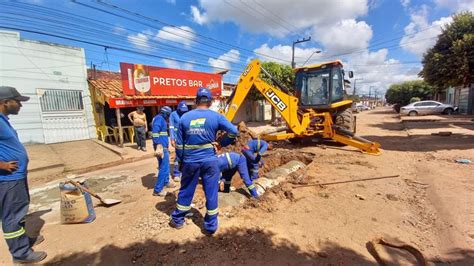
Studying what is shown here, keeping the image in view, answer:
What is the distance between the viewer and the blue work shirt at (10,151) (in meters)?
2.68

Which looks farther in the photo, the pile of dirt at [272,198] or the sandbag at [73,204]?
the pile of dirt at [272,198]

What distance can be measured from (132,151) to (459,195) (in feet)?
30.7

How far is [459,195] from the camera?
417 centimetres

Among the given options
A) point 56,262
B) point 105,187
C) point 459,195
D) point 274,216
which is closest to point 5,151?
point 56,262

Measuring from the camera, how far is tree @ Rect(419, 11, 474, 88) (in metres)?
10.4

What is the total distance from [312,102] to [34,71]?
34.2 feet

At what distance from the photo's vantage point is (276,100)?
7461 mm

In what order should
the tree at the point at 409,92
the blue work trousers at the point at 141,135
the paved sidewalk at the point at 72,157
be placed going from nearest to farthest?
the paved sidewalk at the point at 72,157
the blue work trousers at the point at 141,135
the tree at the point at 409,92

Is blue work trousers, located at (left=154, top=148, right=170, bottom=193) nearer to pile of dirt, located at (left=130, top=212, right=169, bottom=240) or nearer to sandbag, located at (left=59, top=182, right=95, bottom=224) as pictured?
pile of dirt, located at (left=130, top=212, right=169, bottom=240)

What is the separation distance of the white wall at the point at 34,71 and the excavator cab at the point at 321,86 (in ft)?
30.5

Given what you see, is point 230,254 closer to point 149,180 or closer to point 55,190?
point 149,180

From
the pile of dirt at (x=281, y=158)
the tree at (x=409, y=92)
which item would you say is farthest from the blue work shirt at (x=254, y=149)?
the tree at (x=409, y=92)

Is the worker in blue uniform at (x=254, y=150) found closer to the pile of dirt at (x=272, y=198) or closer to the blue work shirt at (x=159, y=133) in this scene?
the pile of dirt at (x=272, y=198)

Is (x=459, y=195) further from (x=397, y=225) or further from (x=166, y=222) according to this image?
(x=166, y=222)
